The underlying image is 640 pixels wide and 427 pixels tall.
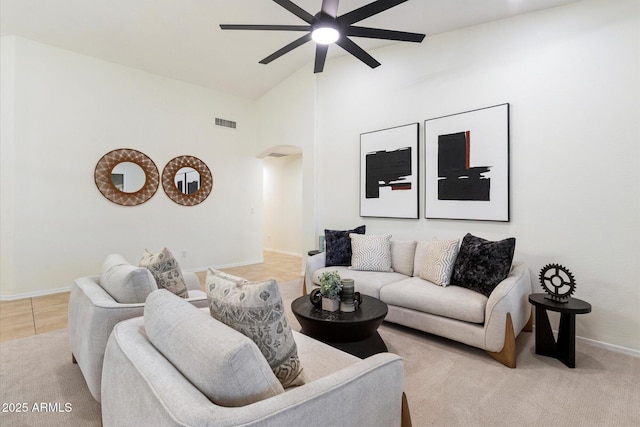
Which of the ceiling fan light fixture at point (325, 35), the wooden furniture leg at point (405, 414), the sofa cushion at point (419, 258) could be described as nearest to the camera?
the wooden furniture leg at point (405, 414)

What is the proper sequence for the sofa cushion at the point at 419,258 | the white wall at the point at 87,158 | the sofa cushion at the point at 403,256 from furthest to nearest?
the white wall at the point at 87,158 → the sofa cushion at the point at 403,256 → the sofa cushion at the point at 419,258

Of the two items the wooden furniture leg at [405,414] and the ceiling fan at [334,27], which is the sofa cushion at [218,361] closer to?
the wooden furniture leg at [405,414]

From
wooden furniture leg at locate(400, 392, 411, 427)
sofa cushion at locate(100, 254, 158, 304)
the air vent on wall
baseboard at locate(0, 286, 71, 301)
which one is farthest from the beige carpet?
the air vent on wall

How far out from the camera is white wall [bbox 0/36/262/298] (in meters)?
4.28

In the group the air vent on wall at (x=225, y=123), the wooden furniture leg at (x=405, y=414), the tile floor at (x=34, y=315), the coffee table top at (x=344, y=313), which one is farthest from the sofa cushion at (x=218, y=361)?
the air vent on wall at (x=225, y=123)

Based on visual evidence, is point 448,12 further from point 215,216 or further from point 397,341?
point 215,216

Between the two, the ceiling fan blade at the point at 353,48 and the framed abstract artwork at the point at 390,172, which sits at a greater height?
the ceiling fan blade at the point at 353,48

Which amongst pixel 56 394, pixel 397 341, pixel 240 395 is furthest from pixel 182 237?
pixel 240 395

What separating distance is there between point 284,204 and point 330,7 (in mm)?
6199

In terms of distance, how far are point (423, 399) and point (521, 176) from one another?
243 cm

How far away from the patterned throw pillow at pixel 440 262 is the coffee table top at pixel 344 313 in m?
0.77

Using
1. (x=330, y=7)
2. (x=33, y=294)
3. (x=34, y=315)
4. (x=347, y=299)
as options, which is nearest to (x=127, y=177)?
(x=33, y=294)

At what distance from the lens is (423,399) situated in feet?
6.87

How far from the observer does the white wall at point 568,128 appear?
9.07 ft
